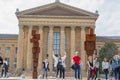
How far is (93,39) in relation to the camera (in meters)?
20.4

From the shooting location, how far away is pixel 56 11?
69.5 m

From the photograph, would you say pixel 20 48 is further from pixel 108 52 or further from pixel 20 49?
pixel 108 52

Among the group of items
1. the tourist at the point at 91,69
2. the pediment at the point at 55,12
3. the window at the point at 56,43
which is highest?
the pediment at the point at 55,12

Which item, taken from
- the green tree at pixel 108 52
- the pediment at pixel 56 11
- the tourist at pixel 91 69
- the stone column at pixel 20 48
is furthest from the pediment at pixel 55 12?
the tourist at pixel 91 69

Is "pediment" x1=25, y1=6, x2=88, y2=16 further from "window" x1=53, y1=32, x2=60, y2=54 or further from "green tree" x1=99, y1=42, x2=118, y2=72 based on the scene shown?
"green tree" x1=99, y1=42, x2=118, y2=72

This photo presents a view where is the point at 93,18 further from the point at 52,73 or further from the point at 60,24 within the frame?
the point at 52,73

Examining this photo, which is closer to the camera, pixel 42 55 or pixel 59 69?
pixel 59 69

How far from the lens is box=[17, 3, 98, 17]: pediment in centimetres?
6888

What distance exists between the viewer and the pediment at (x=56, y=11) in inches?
2712

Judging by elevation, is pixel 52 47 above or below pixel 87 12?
below

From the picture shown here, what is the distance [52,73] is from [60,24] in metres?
11.4

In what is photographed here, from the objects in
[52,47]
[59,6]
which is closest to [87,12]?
[59,6]

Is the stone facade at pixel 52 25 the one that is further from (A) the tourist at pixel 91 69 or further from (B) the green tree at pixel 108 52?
(A) the tourist at pixel 91 69

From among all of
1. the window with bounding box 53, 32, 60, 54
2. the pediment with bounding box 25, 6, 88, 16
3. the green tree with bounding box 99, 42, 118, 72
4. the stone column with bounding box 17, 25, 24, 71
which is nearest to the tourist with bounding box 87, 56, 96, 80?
Answer: the stone column with bounding box 17, 25, 24, 71
